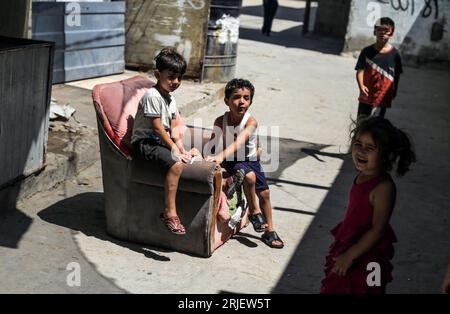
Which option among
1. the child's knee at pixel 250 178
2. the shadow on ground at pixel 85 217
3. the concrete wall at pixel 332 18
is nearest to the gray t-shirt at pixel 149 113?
the child's knee at pixel 250 178

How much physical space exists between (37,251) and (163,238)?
3.10 feet

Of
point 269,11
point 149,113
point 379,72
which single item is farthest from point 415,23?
point 149,113

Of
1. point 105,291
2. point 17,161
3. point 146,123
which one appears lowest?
point 105,291

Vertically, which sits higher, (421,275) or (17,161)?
(17,161)

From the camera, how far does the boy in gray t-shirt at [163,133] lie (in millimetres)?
5281

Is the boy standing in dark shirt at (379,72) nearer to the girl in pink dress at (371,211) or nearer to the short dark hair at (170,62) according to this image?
the short dark hair at (170,62)

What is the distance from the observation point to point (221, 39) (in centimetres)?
1138

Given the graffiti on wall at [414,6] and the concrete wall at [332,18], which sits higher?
the graffiti on wall at [414,6]

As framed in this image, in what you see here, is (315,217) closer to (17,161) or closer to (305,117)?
(17,161)

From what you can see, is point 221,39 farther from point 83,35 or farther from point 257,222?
point 257,222

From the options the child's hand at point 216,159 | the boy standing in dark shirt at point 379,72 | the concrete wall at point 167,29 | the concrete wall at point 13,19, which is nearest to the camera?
the child's hand at point 216,159

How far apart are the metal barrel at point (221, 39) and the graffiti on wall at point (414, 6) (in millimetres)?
6241

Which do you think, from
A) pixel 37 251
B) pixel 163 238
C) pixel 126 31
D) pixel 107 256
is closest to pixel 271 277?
pixel 163 238
